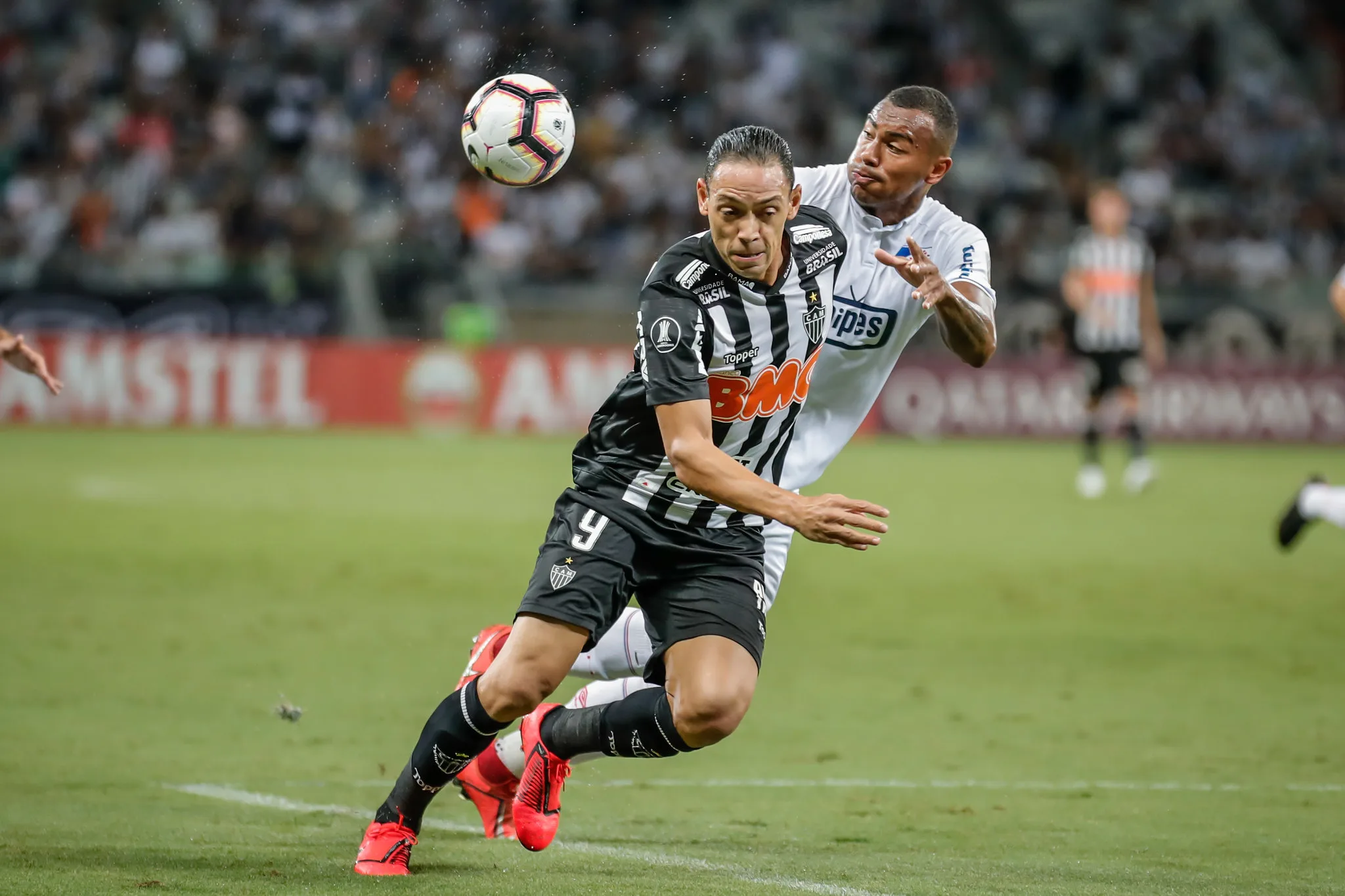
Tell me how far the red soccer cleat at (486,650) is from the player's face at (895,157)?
191cm

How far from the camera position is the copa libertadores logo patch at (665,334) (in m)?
4.90

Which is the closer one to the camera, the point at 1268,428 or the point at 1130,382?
the point at 1130,382

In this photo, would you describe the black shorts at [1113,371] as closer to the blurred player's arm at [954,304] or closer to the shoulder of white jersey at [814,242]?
the blurred player's arm at [954,304]

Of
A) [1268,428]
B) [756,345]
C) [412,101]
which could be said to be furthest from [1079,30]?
[756,345]

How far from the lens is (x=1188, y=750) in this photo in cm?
698

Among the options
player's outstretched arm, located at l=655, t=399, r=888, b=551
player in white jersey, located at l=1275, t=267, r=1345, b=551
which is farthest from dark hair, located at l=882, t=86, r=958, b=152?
player in white jersey, located at l=1275, t=267, r=1345, b=551

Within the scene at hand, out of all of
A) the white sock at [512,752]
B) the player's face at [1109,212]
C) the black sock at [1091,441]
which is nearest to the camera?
the white sock at [512,752]

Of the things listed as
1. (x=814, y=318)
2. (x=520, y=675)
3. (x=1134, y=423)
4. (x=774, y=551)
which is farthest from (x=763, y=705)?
(x=1134, y=423)

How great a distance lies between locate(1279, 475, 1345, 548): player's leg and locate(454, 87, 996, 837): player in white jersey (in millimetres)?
4460

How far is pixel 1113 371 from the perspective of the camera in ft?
57.8

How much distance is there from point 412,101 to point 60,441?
20.5 ft

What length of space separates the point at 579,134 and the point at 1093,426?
10307mm

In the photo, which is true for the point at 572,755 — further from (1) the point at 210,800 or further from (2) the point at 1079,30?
(2) the point at 1079,30

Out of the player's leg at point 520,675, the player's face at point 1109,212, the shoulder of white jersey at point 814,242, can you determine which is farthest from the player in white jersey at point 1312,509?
the player's face at point 1109,212
